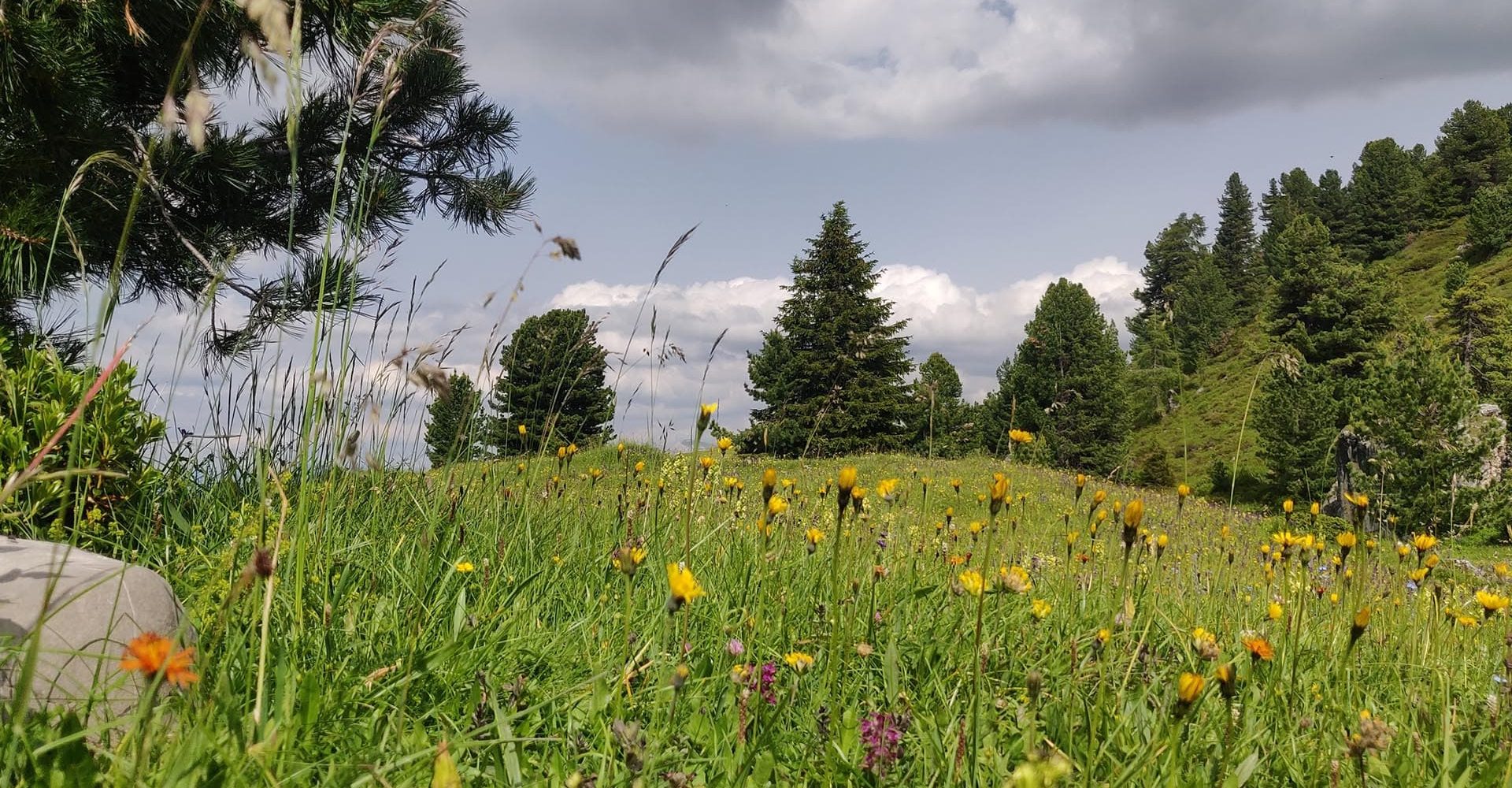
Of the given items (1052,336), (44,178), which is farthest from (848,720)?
(1052,336)

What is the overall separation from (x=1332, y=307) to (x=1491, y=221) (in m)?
25.3

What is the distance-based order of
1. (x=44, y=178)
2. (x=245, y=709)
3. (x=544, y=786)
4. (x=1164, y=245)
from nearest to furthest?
(x=544, y=786)
(x=245, y=709)
(x=44, y=178)
(x=1164, y=245)

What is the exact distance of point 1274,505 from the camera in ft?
93.6

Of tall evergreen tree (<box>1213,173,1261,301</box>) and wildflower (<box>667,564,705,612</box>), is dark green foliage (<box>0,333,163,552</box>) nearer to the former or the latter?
wildflower (<box>667,564,705,612</box>)

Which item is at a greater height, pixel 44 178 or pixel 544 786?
pixel 44 178

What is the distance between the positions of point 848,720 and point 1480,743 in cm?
172

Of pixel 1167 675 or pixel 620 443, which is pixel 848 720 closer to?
pixel 1167 675

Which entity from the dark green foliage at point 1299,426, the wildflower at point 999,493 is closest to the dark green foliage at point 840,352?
the dark green foliage at point 1299,426

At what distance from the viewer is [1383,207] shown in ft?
187

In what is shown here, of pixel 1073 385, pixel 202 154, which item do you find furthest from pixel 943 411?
pixel 202 154

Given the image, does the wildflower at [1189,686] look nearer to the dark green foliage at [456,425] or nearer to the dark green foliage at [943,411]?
→ the dark green foliage at [456,425]

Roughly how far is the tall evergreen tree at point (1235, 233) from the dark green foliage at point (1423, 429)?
2018 inches

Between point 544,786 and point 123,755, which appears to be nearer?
point 123,755

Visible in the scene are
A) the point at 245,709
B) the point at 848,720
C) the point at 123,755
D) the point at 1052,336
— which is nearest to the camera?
the point at 123,755
